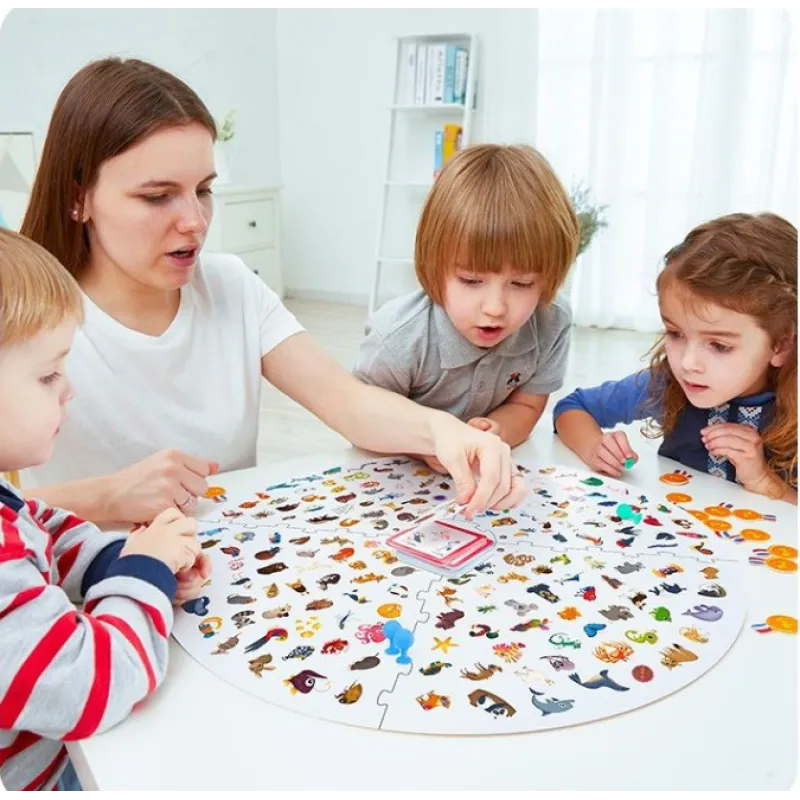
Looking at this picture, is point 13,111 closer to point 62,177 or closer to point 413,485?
point 62,177

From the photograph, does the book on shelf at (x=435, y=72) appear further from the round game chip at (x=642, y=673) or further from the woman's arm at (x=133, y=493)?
the round game chip at (x=642, y=673)

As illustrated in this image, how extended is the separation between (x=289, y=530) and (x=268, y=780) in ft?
1.29

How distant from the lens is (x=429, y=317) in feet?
4.50

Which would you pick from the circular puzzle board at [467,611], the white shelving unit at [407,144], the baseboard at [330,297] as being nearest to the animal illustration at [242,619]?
the circular puzzle board at [467,611]

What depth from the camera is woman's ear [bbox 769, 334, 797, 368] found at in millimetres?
1213

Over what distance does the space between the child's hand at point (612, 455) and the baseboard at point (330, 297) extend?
432 cm

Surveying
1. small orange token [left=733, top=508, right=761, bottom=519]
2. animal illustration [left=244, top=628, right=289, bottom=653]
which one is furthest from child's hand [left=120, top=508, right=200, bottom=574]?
small orange token [left=733, top=508, right=761, bottom=519]

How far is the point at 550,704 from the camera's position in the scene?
26.5 inches

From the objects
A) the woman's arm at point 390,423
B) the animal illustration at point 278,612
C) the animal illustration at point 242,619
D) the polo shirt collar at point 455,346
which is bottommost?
the animal illustration at point 242,619

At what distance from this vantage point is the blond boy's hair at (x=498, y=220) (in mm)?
1228

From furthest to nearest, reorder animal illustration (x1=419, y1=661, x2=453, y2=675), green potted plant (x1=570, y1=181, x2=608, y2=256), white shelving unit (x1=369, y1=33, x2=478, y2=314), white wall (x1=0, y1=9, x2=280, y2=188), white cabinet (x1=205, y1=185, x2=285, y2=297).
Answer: white shelving unit (x1=369, y1=33, x2=478, y2=314) → white cabinet (x1=205, y1=185, x2=285, y2=297) → green potted plant (x1=570, y1=181, x2=608, y2=256) → white wall (x1=0, y1=9, x2=280, y2=188) → animal illustration (x1=419, y1=661, x2=453, y2=675)

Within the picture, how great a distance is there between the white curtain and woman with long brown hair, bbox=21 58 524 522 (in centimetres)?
333

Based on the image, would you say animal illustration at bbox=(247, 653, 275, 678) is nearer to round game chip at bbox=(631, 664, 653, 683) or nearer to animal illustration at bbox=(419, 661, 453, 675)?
animal illustration at bbox=(419, 661, 453, 675)

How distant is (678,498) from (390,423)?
1.32ft
